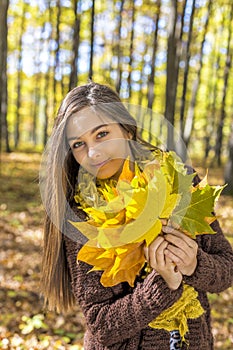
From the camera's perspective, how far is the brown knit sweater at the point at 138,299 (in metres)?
1.44

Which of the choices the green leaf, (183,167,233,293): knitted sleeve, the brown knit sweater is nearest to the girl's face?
the brown knit sweater

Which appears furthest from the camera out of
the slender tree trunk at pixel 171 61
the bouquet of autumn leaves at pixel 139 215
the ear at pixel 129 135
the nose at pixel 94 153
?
the slender tree trunk at pixel 171 61

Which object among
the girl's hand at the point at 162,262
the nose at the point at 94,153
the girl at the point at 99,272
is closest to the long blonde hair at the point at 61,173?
the girl at the point at 99,272

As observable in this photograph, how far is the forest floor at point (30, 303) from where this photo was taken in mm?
3910

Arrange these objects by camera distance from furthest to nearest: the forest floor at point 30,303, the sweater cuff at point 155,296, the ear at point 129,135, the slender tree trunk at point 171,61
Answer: the slender tree trunk at point 171,61
the forest floor at point 30,303
the ear at point 129,135
the sweater cuff at point 155,296

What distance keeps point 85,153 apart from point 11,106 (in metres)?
31.6

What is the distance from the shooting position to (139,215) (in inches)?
47.7

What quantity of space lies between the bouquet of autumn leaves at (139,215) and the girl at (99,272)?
0.40ft

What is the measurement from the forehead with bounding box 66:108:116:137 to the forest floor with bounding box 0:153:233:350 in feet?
2.42

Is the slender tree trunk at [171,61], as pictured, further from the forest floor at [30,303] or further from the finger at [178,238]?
the finger at [178,238]

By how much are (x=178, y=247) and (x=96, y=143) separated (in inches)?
22.5

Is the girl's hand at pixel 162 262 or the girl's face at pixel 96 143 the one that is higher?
the girl's face at pixel 96 143

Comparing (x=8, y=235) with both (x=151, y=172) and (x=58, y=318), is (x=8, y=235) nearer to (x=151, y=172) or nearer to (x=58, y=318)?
(x=58, y=318)

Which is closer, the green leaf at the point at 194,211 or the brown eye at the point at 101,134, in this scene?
the green leaf at the point at 194,211
